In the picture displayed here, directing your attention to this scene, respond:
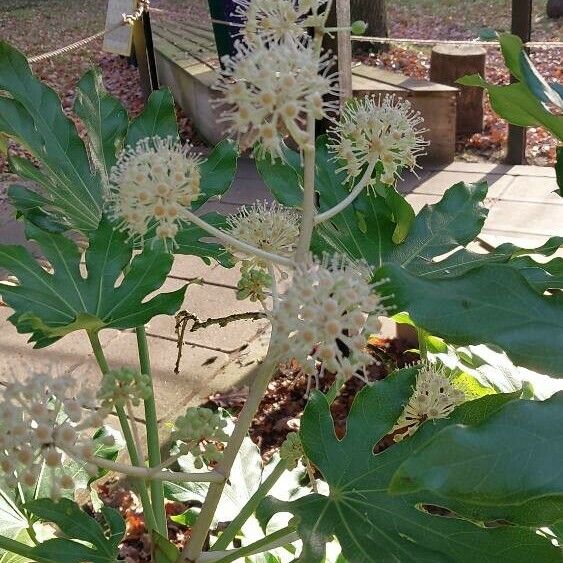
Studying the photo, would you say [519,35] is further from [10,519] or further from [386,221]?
[10,519]

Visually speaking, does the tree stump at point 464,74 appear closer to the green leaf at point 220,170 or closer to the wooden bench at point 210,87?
the wooden bench at point 210,87

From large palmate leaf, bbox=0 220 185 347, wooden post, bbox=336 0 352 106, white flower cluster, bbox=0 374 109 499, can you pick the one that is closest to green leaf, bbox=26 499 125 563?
large palmate leaf, bbox=0 220 185 347

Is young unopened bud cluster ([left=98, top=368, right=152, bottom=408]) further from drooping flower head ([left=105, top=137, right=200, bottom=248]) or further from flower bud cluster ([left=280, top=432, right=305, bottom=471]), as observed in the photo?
flower bud cluster ([left=280, top=432, right=305, bottom=471])

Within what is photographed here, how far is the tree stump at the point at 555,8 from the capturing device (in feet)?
24.8

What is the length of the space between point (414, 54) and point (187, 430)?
239 inches

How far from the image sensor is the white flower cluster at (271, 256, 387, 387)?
0.74 m

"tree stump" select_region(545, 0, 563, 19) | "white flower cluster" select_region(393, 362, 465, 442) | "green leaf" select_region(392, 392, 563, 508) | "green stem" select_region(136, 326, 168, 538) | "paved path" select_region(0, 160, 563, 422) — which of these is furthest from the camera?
"tree stump" select_region(545, 0, 563, 19)

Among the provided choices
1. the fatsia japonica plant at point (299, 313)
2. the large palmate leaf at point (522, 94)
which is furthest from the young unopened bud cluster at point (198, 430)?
the large palmate leaf at point (522, 94)

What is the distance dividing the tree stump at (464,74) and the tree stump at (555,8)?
3160 millimetres

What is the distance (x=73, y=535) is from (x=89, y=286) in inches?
13.5

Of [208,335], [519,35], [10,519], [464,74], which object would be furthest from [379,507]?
[464,74]

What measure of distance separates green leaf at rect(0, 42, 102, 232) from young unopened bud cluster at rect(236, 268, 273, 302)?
15.3 inches

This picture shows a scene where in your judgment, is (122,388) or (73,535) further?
(73,535)

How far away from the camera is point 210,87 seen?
11.1 feet
